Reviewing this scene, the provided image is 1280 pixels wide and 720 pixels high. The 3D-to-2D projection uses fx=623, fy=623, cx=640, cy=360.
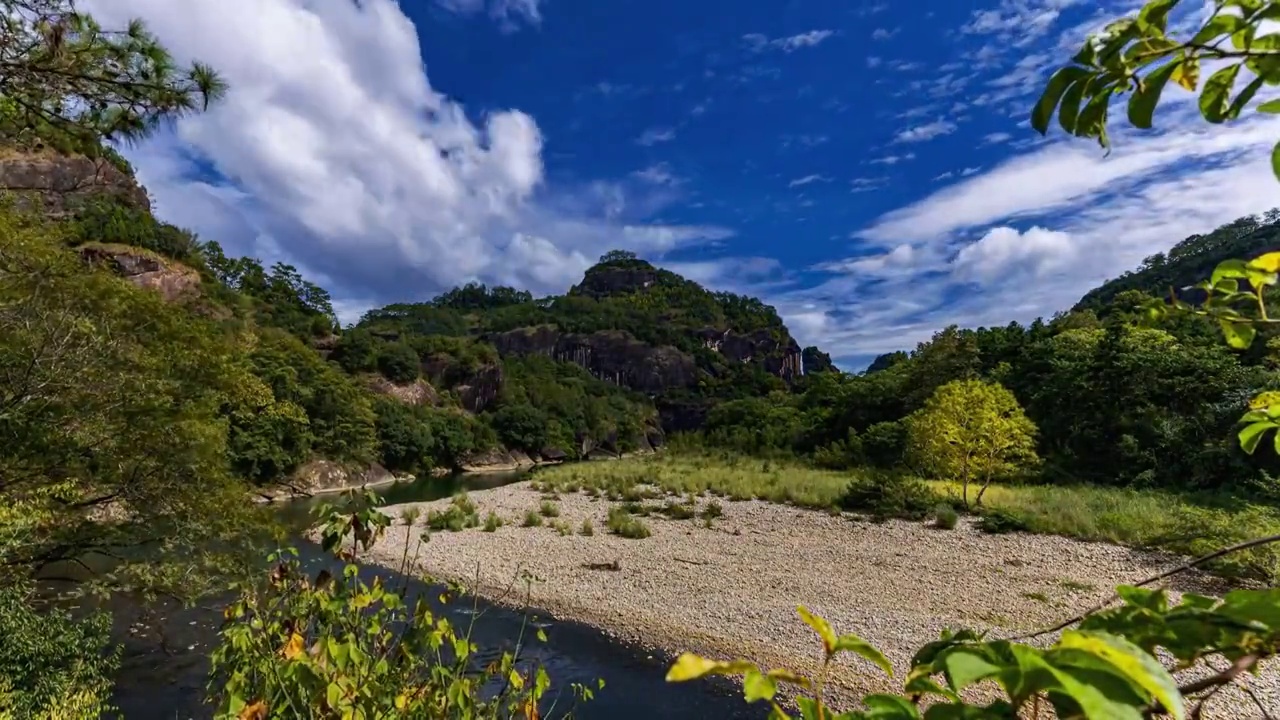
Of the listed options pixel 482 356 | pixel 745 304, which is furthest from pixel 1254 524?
pixel 745 304

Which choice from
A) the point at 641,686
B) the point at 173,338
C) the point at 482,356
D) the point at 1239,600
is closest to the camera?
the point at 1239,600

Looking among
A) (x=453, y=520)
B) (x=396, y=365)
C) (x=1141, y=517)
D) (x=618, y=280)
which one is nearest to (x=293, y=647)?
(x=1141, y=517)

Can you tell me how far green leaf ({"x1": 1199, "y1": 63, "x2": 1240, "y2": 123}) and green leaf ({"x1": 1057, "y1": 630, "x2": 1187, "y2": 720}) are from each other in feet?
3.40

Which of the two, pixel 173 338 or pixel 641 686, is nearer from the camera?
pixel 641 686

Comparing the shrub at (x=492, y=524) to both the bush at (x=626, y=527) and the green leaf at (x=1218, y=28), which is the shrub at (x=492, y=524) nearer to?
the bush at (x=626, y=527)

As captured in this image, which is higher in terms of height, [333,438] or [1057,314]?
[1057,314]

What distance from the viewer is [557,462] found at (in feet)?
202

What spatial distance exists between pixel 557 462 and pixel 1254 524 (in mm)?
54843

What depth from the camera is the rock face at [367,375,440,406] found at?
5241 centimetres

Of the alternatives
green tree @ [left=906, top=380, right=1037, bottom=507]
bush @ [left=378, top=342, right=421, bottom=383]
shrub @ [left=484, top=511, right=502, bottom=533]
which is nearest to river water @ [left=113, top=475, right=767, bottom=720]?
shrub @ [left=484, top=511, right=502, bottom=533]

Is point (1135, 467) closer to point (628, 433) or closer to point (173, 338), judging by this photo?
point (173, 338)

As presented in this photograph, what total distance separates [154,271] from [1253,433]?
47.4 m

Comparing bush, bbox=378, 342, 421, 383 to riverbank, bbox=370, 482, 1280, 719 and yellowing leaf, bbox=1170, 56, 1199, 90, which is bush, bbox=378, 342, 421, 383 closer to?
riverbank, bbox=370, 482, 1280, 719

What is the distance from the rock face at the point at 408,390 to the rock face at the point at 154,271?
15221 millimetres
